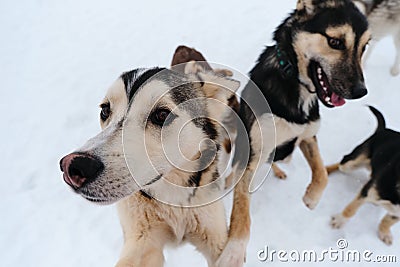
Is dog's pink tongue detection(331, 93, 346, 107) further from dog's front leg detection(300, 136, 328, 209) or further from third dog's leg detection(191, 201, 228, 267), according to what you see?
third dog's leg detection(191, 201, 228, 267)

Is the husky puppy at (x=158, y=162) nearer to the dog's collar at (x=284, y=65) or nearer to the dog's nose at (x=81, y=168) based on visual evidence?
the dog's nose at (x=81, y=168)

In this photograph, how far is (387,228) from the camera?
10.7 feet

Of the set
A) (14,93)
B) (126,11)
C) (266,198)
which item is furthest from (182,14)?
(266,198)

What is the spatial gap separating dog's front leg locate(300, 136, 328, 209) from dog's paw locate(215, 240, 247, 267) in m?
0.99

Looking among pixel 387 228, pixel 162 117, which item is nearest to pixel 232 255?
pixel 162 117

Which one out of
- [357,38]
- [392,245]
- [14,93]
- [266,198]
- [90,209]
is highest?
[357,38]

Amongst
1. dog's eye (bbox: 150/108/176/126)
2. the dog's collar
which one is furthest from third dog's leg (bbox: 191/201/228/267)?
the dog's collar

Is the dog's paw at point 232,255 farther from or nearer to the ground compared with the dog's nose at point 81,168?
nearer to the ground

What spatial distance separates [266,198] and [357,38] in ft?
5.38

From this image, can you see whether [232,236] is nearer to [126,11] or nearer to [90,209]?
[90,209]

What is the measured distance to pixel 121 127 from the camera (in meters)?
1.97

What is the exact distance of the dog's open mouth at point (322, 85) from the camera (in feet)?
9.36

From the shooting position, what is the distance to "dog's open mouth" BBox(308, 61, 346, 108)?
2.85 metres

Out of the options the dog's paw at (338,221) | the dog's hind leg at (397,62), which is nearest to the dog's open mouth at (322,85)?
the dog's paw at (338,221)
